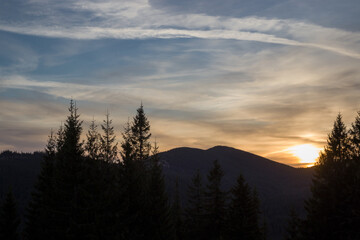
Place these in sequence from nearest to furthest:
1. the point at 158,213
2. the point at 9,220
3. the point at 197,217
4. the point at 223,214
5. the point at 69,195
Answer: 1. the point at 69,195
2. the point at 158,213
3. the point at 9,220
4. the point at 223,214
5. the point at 197,217

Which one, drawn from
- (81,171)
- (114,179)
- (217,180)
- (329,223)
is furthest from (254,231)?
(81,171)

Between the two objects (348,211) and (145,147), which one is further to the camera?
(145,147)

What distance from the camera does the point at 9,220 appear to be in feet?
127

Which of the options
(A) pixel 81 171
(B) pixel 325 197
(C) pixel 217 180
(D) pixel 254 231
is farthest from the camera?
(C) pixel 217 180

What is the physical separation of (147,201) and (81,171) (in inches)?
309

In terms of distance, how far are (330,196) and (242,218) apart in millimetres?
12154

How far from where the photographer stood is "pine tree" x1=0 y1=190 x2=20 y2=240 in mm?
37941

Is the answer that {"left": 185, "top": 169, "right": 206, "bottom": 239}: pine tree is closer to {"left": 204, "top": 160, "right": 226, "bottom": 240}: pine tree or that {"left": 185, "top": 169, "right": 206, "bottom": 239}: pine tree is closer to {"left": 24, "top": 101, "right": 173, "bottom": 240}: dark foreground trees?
{"left": 204, "top": 160, "right": 226, "bottom": 240}: pine tree

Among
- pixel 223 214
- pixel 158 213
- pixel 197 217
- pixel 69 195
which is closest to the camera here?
pixel 69 195

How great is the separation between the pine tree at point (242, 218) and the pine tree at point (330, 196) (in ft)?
28.9

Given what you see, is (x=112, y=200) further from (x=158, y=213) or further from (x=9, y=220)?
(x=9, y=220)

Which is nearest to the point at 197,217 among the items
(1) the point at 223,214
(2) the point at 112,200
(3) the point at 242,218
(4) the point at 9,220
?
(1) the point at 223,214

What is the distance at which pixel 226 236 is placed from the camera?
3962 centimetres

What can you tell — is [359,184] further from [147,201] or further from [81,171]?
[81,171]
